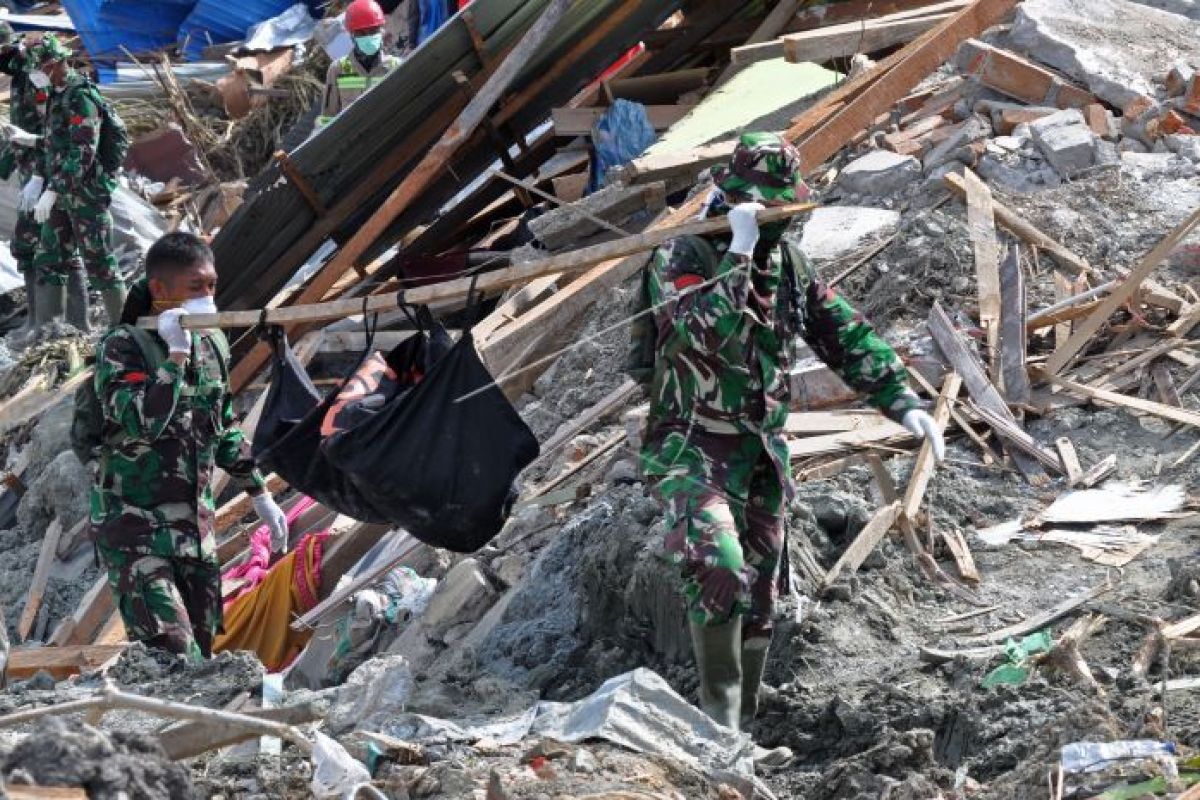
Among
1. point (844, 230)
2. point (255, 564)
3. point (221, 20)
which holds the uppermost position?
point (844, 230)

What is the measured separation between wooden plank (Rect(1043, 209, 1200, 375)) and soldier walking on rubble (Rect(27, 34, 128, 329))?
7.14 meters

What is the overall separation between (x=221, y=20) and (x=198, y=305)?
14.3 metres

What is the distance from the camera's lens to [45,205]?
44.0 feet

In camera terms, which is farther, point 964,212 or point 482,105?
point 482,105

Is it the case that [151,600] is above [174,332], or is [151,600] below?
below

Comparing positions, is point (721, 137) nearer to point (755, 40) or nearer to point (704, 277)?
point (755, 40)

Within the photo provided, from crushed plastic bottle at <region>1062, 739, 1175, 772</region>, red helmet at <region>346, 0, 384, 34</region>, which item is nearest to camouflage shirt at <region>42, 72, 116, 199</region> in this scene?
red helmet at <region>346, 0, 384, 34</region>

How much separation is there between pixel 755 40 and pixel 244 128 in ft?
22.7

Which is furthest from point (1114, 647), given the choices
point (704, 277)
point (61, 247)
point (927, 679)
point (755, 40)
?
point (61, 247)

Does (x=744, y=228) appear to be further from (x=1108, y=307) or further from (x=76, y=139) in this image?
(x=76, y=139)

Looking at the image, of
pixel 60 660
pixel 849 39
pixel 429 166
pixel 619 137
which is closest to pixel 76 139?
pixel 429 166

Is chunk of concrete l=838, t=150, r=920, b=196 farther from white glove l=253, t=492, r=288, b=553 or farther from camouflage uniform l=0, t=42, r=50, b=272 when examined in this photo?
camouflage uniform l=0, t=42, r=50, b=272

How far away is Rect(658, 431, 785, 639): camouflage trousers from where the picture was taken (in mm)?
5918

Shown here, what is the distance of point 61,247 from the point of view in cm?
1382
